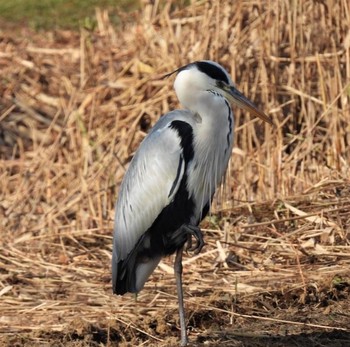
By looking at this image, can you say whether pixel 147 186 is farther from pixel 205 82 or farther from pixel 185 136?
pixel 205 82

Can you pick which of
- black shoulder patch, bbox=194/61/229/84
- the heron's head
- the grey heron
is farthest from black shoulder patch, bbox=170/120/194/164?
black shoulder patch, bbox=194/61/229/84

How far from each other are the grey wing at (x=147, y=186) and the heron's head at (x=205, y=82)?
0.21 m

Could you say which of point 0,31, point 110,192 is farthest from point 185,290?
point 0,31

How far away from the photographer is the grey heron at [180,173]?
564 cm

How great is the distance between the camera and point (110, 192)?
26.8ft

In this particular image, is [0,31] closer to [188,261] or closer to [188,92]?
[188,261]

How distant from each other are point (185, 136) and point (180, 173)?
0.20 m

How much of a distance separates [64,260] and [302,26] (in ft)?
8.69

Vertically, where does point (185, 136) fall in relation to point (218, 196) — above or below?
above

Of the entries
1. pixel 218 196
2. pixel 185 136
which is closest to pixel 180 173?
pixel 185 136

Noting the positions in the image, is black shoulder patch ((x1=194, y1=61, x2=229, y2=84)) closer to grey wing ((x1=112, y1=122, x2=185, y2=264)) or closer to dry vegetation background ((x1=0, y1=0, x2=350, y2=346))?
grey wing ((x1=112, y1=122, x2=185, y2=264))

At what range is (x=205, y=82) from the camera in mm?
5637

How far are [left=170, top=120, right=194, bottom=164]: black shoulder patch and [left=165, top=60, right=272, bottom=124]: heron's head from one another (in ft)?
0.39

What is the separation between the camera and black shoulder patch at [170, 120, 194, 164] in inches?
222
